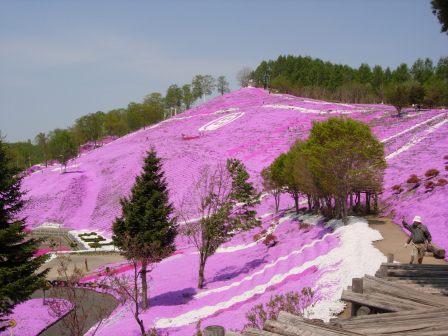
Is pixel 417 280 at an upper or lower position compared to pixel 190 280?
upper

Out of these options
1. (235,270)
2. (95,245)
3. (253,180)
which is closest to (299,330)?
(235,270)

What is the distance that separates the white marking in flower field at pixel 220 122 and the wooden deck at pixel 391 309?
78375 mm

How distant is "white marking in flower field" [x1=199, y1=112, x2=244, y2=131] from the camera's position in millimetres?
91338

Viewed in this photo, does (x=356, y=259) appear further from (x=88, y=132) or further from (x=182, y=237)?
(x=88, y=132)

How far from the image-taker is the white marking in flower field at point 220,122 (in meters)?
91.3

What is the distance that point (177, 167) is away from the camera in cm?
6831

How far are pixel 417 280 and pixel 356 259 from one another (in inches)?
428

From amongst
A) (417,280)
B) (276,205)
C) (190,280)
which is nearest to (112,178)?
(276,205)

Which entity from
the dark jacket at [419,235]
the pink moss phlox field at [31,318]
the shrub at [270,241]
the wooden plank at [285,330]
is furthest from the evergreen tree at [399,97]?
the wooden plank at [285,330]

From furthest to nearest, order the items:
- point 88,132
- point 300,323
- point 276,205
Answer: point 88,132, point 276,205, point 300,323

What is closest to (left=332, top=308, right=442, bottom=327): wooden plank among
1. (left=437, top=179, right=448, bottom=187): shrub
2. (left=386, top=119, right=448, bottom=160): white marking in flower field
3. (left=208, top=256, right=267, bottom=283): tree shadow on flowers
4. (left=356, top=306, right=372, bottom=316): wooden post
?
(left=356, top=306, right=372, bottom=316): wooden post

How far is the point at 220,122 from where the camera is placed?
310 feet

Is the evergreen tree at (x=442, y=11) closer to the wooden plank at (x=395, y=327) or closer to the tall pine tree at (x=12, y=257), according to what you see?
the wooden plank at (x=395, y=327)

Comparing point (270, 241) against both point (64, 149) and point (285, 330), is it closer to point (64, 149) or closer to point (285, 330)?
point (285, 330)
